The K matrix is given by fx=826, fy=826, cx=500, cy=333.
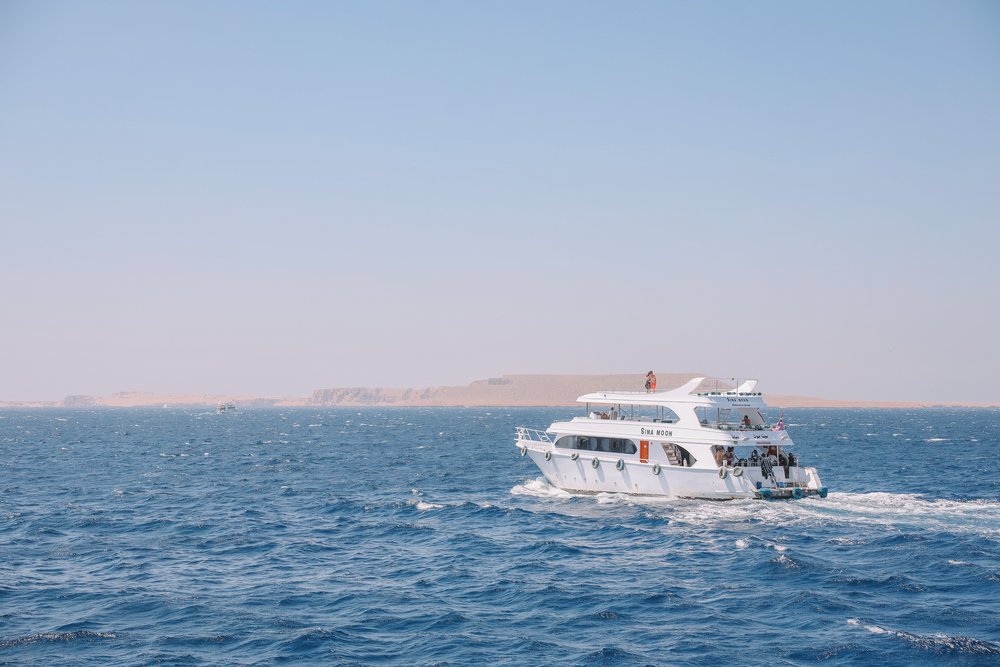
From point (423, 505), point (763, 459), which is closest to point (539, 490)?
point (423, 505)

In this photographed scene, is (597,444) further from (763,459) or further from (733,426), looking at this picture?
(763,459)

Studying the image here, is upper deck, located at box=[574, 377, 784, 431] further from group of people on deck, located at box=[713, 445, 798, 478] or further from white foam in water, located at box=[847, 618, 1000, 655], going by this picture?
white foam in water, located at box=[847, 618, 1000, 655]

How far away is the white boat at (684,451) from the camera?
37.4 meters

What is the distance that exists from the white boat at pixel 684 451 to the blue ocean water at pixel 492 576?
95cm

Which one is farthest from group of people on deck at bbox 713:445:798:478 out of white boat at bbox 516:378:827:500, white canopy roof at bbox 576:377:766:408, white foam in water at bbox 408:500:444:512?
white foam in water at bbox 408:500:444:512

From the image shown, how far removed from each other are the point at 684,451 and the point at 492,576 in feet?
51.7

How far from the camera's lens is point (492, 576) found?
26078 millimetres

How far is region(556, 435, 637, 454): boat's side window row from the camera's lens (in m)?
40.2

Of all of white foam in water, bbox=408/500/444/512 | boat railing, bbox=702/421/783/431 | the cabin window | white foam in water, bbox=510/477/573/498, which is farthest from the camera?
white foam in water, bbox=510/477/573/498

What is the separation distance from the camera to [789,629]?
20016 mm

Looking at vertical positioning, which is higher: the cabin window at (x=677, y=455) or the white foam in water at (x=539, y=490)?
the cabin window at (x=677, y=455)

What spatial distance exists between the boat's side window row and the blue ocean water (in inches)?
94.2

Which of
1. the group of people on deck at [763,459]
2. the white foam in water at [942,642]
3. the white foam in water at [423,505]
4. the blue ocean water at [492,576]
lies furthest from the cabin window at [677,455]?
the white foam in water at [942,642]

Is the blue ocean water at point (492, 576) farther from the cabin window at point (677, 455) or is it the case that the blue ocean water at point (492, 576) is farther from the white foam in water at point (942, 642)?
the cabin window at point (677, 455)
